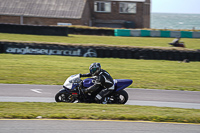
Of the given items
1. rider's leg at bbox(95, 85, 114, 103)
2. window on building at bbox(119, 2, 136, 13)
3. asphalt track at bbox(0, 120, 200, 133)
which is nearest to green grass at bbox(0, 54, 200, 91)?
rider's leg at bbox(95, 85, 114, 103)

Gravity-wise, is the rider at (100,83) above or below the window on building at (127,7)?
below

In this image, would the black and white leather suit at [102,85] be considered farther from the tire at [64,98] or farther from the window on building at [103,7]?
the window on building at [103,7]

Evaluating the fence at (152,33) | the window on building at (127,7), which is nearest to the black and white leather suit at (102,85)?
the fence at (152,33)

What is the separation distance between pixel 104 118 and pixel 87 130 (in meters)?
1.10

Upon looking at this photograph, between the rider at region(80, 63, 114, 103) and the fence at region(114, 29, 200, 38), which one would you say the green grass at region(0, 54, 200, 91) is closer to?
the rider at region(80, 63, 114, 103)

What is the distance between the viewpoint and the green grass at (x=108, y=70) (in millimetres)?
14617

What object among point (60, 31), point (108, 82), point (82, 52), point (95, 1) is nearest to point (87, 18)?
point (95, 1)

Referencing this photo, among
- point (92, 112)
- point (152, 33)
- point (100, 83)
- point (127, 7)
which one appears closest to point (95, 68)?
point (100, 83)

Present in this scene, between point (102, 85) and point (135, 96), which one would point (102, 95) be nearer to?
point (102, 85)

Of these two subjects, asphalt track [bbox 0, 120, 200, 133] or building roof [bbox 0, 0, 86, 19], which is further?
building roof [bbox 0, 0, 86, 19]

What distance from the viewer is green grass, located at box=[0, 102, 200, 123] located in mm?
7910

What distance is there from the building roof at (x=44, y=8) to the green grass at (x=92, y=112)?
35.3 metres

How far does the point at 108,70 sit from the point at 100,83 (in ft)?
26.4

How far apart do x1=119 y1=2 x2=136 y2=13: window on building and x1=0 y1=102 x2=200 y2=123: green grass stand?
131 feet
